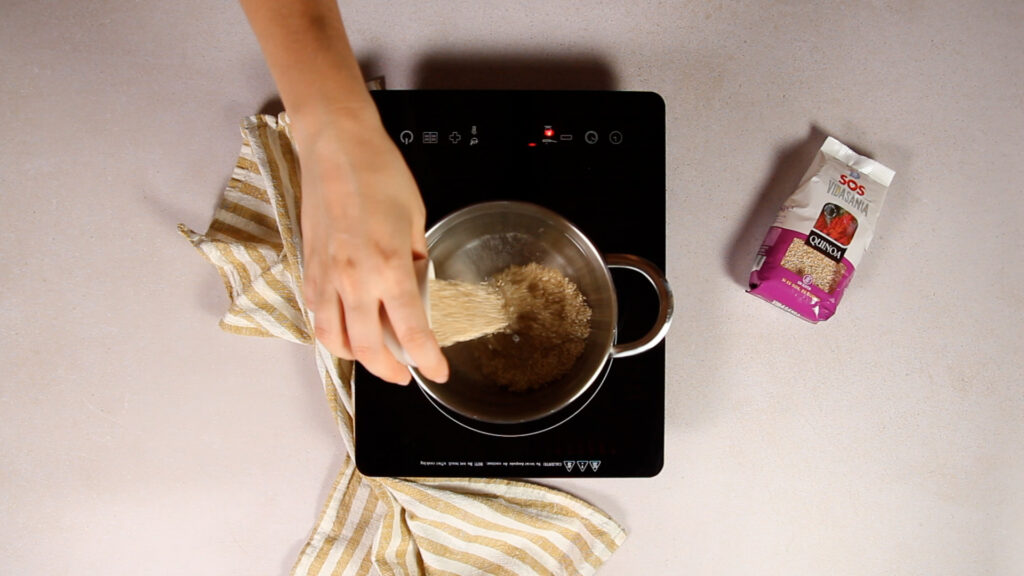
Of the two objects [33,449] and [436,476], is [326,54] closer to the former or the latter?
[436,476]

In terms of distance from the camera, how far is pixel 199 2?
694 mm

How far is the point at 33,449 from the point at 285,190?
381 mm

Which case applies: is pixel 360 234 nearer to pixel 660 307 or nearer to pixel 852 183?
pixel 660 307

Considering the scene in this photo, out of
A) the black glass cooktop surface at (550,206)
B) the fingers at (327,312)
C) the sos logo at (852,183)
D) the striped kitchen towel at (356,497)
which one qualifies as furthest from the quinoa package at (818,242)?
the fingers at (327,312)

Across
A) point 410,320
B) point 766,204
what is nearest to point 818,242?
point 766,204

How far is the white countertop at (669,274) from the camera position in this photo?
2.29 feet

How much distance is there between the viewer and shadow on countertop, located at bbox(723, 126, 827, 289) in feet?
2.33

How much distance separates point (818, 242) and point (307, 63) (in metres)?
0.49

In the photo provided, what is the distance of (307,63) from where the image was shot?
0.45 meters

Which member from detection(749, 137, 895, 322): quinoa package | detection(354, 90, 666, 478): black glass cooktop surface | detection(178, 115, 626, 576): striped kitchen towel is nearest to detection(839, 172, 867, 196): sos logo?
detection(749, 137, 895, 322): quinoa package

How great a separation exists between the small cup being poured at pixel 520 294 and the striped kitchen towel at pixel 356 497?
146 millimetres

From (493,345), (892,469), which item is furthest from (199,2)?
(892,469)

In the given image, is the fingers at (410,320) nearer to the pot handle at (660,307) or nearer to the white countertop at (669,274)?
the pot handle at (660,307)

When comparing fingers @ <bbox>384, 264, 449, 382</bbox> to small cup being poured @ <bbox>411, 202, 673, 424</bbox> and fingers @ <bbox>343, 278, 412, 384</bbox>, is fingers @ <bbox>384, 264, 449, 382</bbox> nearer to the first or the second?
fingers @ <bbox>343, 278, 412, 384</bbox>
